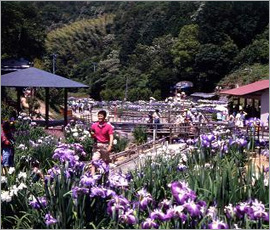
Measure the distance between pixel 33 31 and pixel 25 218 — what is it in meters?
30.7

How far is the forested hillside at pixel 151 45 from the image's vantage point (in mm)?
31609

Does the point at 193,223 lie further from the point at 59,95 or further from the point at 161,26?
the point at 161,26

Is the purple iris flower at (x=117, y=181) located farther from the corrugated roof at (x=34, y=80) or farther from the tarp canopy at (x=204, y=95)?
the tarp canopy at (x=204, y=95)

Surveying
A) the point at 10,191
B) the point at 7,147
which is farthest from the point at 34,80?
the point at 10,191

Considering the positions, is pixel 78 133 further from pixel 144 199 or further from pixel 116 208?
pixel 116 208

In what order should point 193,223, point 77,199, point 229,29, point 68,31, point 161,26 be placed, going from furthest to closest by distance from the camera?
point 68,31
point 229,29
point 161,26
point 77,199
point 193,223

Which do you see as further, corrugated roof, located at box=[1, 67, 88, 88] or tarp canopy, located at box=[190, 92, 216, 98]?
tarp canopy, located at box=[190, 92, 216, 98]

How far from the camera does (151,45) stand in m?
31.8

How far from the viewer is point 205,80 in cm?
4388

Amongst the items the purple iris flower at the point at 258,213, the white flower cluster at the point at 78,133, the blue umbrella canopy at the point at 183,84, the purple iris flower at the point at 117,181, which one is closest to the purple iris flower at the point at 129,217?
the purple iris flower at the point at 117,181

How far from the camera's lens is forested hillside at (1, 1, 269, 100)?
31.6 meters

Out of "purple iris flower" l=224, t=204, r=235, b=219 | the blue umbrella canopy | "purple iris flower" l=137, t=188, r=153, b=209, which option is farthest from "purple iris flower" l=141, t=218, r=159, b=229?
the blue umbrella canopy

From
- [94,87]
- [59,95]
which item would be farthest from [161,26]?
[59,95]

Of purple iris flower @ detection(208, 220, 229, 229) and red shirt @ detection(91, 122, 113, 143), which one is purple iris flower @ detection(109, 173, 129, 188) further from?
red shirt @ detection(91, 122, 113, 143)
